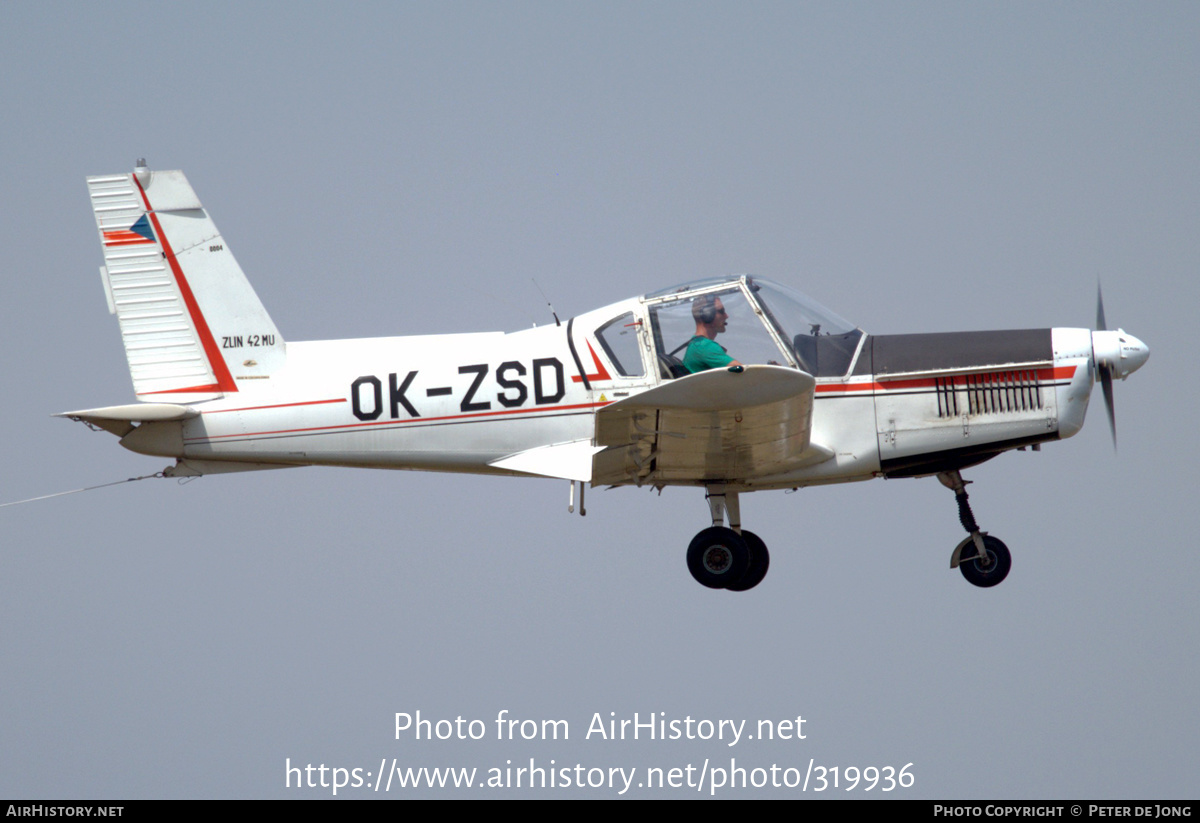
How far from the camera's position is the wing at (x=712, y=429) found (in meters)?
8.67

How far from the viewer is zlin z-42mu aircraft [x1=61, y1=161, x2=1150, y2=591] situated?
10.2m

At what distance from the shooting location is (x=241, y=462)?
35.9 ft

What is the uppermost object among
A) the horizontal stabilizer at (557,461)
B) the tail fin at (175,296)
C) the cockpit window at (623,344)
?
the tail fin at (175,296)

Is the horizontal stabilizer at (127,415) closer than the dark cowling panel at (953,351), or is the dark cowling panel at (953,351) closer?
the dark cowling panel at (953,351)

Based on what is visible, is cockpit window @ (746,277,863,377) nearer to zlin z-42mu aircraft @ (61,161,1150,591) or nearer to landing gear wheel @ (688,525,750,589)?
zlin z-42mu aircraft @ (61,161,1150,591)

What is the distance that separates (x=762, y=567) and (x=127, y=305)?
578 cm

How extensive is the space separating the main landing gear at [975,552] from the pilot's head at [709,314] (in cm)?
222

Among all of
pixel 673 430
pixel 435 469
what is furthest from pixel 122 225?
pixel 673 430

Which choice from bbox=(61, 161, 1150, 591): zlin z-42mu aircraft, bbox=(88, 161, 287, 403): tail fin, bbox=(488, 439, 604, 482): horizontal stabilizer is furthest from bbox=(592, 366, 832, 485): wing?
bbox=(88, 161, 287, 403): tail fin

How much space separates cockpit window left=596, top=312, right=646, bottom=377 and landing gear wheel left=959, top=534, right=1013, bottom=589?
313 centimetres

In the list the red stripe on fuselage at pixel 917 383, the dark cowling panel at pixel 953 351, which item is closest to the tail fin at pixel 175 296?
the red stripe on fuselage at pixel 917 383

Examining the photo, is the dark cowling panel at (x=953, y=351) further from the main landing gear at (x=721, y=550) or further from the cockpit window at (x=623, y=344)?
the cockpit window at (x=623, y=344)

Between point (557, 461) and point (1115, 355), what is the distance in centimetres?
442

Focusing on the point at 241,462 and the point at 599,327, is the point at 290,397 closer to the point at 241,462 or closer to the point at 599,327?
the point at 241,462
